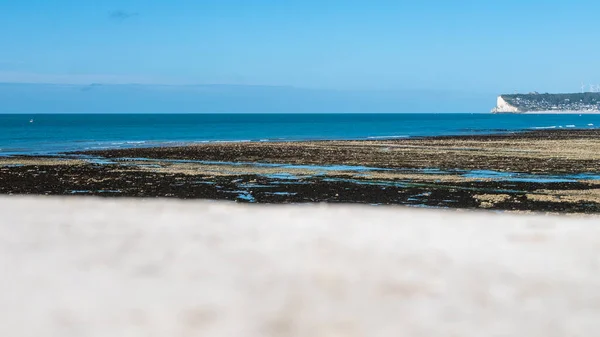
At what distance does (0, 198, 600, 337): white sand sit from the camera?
25.1 feet

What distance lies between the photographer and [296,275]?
9.66m

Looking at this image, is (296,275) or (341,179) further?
(341,179)

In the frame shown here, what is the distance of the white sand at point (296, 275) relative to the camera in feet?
25.1

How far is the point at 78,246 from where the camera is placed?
11602mm

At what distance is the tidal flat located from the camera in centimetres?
1944

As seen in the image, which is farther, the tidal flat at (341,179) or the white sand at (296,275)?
the tidal flat at (341,179)

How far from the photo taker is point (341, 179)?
978 inches

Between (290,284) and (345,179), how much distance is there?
622 inches

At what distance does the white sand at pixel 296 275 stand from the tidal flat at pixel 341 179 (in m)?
4.55

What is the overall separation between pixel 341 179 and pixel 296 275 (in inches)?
602

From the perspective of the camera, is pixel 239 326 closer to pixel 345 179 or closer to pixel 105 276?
pixel 105 276

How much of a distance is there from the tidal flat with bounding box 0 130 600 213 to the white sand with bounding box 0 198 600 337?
455 centimetres

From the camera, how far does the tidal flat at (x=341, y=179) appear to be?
19.4m

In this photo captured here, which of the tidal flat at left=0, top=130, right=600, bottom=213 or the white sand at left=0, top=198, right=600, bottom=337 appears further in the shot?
the tidal flat at left=0, top=130, right=600, bottom=213
